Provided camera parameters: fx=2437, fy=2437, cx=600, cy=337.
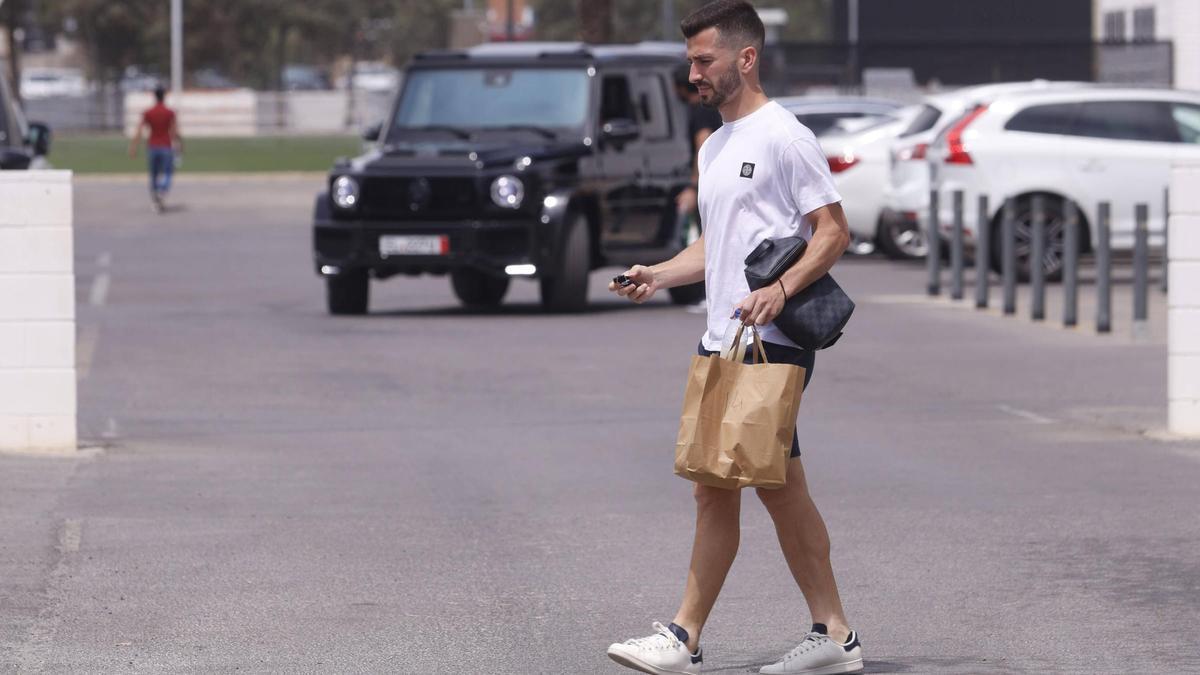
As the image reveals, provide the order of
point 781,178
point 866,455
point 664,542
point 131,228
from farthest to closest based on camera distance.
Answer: point 131,228
point 866,455
point 664,542
point 781,178

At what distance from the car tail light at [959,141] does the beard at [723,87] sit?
53.5 feet

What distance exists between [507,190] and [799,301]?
12.3 meters

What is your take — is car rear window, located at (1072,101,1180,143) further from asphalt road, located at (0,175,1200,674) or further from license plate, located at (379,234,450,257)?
license plate, located at (379,234,450,257)

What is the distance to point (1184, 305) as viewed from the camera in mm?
11508

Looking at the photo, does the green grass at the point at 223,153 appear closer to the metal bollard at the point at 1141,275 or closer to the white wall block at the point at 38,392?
the metal bollard at the point at 1141,275

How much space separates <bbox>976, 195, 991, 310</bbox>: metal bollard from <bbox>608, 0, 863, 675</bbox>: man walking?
44.1ft

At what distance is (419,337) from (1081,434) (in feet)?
22.0

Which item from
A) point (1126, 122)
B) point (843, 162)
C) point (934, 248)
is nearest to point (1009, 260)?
point (934, 248)

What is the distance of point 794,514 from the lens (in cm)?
635

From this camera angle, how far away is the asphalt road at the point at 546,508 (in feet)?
22.7

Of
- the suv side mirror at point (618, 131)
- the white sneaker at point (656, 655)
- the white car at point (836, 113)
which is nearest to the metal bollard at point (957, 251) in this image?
the suv side mirror at point (618, 131)

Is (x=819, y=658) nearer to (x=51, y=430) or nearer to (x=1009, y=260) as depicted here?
(x=51, y=430)

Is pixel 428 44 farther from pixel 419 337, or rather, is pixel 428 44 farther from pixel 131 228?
pixel 419 337

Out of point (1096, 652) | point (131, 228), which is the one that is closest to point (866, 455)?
point (1096, 652)
